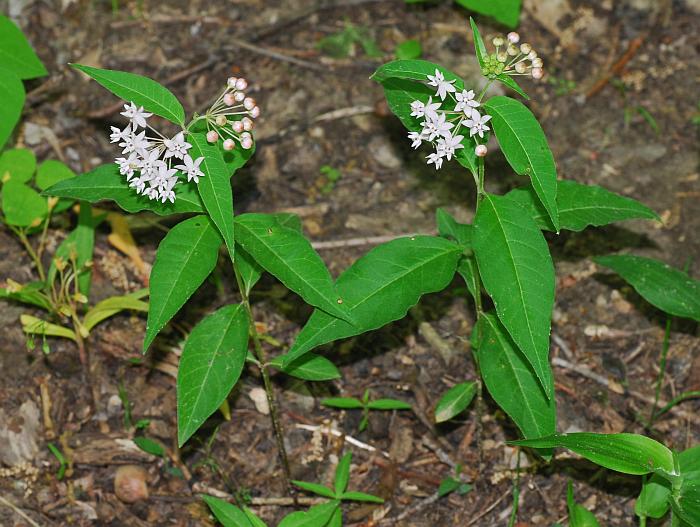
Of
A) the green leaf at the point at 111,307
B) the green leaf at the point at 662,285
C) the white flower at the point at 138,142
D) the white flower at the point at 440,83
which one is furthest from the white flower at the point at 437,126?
the green leaf at the point at 111,307

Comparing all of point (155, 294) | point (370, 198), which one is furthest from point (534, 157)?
point (370, 198)

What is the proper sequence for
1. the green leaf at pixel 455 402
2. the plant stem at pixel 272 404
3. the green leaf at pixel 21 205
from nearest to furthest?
the plant stem at pixel 272 404 < the green leaf at pixel 455 402 < the green leaf at pixel 21 205

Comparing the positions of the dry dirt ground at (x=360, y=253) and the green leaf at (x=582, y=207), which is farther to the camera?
the dry dirt ground at (x=360, y=253)

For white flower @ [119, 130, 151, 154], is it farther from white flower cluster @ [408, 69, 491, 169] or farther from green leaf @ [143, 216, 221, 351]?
white flower cluster @ [408, 69, 491, 169]

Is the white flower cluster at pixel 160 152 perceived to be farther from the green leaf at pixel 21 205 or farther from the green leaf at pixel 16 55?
the green leaf at pixel 16 55

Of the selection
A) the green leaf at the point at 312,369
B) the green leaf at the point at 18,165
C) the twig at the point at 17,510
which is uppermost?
the green leaf at the point at 18,165

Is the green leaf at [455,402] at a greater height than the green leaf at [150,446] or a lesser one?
greater

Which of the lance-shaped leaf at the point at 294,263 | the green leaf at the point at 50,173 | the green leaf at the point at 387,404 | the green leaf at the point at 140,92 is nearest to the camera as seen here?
the green leaf at the point at 140,92
